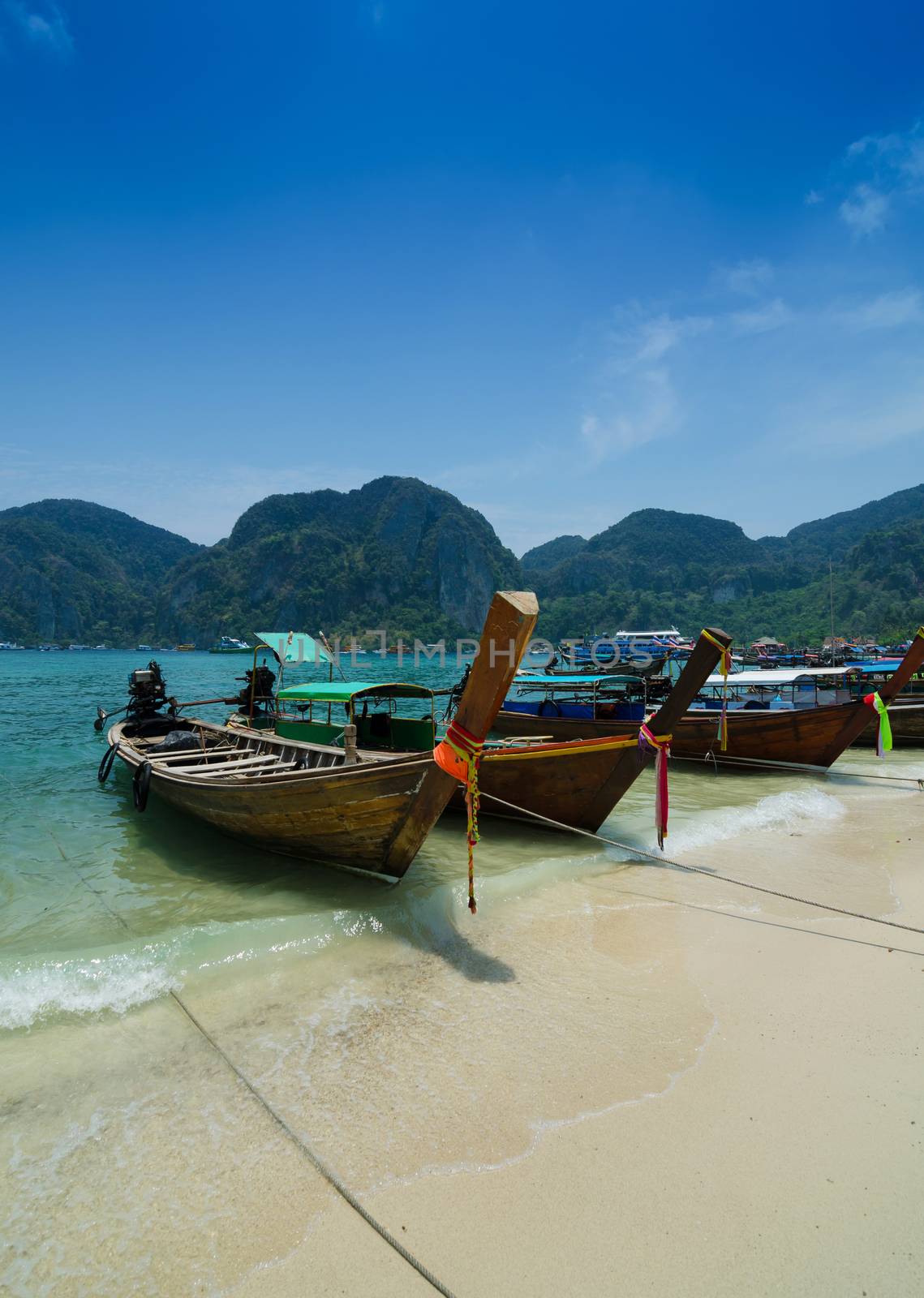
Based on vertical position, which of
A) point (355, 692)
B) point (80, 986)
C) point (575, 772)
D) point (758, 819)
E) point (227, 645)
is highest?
point (355, 692)

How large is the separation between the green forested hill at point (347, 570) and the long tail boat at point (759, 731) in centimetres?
10294

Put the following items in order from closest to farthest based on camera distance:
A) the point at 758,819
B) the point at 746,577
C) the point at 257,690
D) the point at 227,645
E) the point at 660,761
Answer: the point at 660,761 < the point at 758,819 < the point at 257,690 < the point at 227,645 < the point at 746,577

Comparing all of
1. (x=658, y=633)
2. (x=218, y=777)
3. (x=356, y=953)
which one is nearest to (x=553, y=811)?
(x=356, y=953)

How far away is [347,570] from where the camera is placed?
435ft

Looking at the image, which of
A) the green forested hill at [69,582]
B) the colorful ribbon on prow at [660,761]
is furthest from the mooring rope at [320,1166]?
the green forested hill at [69,582]

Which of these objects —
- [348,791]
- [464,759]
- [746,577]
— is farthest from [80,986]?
[746,577]

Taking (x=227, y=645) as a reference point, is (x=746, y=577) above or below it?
above

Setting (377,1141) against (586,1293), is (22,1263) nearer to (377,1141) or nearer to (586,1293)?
(377,1141)

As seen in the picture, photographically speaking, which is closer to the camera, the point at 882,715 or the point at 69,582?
the point at 882,715

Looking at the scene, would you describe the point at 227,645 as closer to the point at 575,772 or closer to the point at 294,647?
the point at 294,647

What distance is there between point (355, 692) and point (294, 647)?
735 centimetres

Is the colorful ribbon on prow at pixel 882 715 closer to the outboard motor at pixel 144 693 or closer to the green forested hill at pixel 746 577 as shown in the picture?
the outboard motor at pixel 144 693

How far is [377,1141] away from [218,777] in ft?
20.0

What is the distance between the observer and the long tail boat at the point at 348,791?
15.3ft
